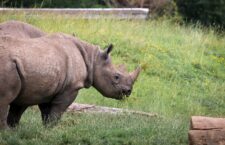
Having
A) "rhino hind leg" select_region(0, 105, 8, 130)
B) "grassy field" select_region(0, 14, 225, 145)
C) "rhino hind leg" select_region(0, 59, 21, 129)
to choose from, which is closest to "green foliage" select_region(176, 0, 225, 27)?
"grassy field" select_region(0, 14, 225, 145)

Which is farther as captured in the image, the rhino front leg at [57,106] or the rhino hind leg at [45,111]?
the rhino hind leg at [45,111]

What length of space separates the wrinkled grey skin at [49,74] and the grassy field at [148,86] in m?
0.33

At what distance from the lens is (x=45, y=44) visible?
9.67 m

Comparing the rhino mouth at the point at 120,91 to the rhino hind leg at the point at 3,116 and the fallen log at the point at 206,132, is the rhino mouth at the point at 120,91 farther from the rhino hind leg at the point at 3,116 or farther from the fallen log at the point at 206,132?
the fallen log at the point at 206,132

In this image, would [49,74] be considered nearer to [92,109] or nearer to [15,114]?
[15,114]

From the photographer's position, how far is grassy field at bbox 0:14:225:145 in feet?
29.6

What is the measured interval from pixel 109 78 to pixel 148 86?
570 cm

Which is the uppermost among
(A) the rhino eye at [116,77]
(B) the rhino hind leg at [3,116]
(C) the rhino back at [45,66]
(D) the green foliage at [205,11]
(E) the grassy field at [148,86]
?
(C) the rhino back at [45,66]

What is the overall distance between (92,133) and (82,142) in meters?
0.38

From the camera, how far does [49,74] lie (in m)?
9.30

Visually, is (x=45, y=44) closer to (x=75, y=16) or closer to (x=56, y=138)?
(x=56, y=138)

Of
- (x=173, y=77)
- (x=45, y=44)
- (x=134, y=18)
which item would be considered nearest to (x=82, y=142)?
(x=45, y=44)

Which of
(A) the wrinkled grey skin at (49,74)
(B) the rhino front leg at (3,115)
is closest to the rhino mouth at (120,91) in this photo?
(A) the wrinkled grey skin at (49,74)

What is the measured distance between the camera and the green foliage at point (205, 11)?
25.6 m
